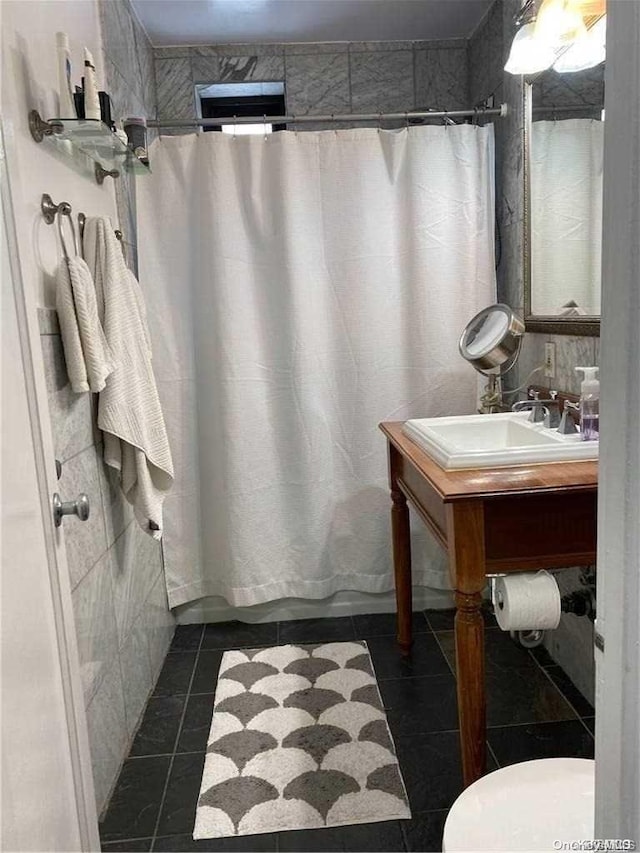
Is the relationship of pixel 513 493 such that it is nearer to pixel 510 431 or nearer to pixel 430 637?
pixel 510 431

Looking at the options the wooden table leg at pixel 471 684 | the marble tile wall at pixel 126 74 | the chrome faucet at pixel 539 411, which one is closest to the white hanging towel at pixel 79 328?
the marble tile wall at pixel 126 74

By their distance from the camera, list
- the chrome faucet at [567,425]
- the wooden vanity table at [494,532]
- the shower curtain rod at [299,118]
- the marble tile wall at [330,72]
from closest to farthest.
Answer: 1. the wooden vanity table at [494,532]
2. the chrome faucet at [567,425]
3. the shower curtain rod at [299,118]
4. the marble tile wall at [330,72]

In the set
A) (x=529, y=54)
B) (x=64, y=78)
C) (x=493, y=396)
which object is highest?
(x=529, y=54)

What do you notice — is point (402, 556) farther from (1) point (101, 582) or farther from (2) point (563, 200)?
(2) point (563, 200)

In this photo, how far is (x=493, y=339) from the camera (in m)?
2.06

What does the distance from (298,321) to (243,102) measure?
111 centimetres

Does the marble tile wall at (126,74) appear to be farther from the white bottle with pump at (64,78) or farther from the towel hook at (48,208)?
the towel hook at (48,208)

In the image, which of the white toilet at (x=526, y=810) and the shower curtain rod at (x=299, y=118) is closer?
the white toilet at (x=526, y=810)

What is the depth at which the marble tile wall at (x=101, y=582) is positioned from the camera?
146 cm

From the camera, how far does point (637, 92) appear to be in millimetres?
476

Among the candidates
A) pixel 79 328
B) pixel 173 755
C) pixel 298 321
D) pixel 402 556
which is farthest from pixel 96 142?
pixel 173 755

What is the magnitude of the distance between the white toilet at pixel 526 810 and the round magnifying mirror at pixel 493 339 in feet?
4.09

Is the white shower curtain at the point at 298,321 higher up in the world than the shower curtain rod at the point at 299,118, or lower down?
lower down

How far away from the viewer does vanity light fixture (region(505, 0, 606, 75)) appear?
1.62 m
